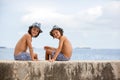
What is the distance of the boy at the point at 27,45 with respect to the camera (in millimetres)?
6566

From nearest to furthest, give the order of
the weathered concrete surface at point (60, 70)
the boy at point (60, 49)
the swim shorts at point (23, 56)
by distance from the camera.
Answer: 1. the weathered concrete surface at point (60, 70)
2. the swim shorts at point (23, 56)
3. the boy at point (60, 49)

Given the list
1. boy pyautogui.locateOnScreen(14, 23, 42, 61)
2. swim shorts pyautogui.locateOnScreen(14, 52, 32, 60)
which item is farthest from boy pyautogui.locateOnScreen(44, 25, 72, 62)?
swim shorts pyautogui.locateOnScreen(14, 52, 32, 60)

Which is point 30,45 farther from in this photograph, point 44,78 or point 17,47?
point 44,78

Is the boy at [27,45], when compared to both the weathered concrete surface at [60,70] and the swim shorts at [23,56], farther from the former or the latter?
the weathered concrete surface at [60,70]

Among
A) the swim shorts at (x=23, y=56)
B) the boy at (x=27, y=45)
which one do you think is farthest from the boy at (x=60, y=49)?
the swim shorts at (x=23, y=56)

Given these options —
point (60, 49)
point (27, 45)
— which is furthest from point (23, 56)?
point (60, 49)

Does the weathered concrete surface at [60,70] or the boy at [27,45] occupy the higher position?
the boy at [27,45]

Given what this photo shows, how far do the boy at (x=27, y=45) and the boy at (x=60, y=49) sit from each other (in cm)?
30

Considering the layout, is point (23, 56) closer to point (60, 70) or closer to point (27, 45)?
point (27, 45)

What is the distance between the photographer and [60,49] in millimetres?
6789

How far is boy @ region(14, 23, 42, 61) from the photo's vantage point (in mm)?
6566

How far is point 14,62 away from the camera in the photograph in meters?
6.05

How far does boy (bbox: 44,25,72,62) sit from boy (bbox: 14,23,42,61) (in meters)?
0.30

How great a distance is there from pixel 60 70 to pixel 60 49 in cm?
64
